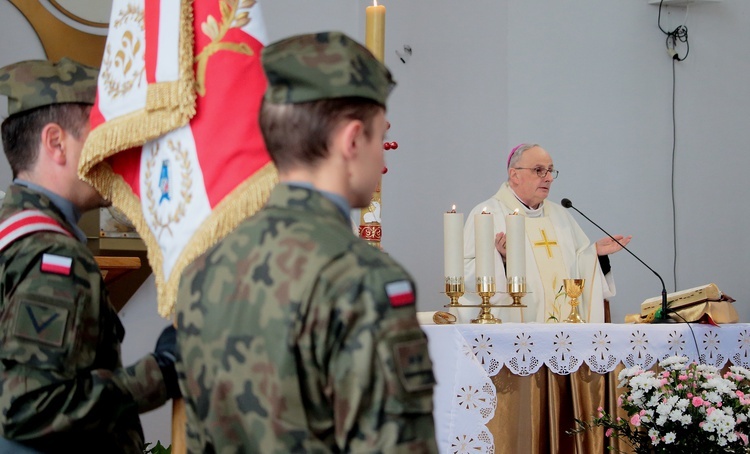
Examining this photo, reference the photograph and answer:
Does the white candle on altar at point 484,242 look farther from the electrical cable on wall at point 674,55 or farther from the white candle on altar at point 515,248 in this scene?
the electrical cable on wall at point 674,55

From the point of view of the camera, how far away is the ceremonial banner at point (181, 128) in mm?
1716

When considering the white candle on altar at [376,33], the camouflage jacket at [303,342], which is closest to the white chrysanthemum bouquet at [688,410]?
the white candle on altar at [376,33]

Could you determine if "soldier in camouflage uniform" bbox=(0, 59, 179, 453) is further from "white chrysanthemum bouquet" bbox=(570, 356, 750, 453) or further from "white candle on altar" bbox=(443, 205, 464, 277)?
"white candle on altar" bbox=(443, 205, 464, 277)

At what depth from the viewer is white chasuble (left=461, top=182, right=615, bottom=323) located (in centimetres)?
579

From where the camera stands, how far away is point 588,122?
A: 7695mm

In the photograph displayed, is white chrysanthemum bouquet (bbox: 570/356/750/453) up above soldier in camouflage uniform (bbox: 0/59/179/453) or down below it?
below

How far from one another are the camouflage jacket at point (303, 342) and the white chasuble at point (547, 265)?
165 inches

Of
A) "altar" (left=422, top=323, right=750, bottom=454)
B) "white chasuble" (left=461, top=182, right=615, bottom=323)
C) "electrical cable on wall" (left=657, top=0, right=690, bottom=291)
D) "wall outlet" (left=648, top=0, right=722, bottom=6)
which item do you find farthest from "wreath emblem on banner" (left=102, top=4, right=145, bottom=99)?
"wall outlet" (left=648, top=0, right=722, bottom=6)

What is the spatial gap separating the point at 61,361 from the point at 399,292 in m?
0.74

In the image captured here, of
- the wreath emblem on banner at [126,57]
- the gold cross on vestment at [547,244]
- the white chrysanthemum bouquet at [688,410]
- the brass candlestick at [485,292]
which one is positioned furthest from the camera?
the gold cross on vestment at [547,244]

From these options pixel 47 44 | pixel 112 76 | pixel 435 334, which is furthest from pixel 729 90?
pixel 112 76

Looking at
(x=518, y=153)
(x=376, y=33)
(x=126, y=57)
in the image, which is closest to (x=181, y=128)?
(x=126, y=57)

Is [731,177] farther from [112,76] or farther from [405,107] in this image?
[112,76]

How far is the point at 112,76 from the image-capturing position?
1.95m
